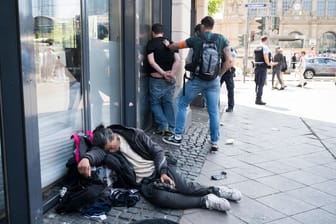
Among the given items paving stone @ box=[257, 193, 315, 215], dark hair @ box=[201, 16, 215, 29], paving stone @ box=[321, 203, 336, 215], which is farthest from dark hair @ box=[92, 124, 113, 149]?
dark hair @ box=[201, 16, 215, 29]

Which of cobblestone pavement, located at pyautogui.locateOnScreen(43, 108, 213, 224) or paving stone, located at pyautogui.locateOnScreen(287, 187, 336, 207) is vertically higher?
cobblestone pavement, located at pyautogui.locateOnScreen(43, 108, 213, 224)

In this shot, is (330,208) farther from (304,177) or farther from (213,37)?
(213,37)

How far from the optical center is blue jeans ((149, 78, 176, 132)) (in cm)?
643

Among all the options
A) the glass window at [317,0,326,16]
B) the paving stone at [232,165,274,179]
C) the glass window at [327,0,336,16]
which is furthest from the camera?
the glass window at [327,0,336,16]

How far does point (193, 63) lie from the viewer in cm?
549

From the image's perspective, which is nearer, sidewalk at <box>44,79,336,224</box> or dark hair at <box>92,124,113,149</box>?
sidewalk at <box>44,79,336,224</box>

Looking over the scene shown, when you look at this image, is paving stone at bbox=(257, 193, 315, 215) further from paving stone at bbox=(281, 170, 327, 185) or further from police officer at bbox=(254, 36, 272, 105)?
police officer at bbox=(254, 36, 272, 105)

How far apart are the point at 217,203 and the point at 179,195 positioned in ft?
1.17

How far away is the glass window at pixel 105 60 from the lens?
4508 millimetres

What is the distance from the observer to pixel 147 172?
3828 mm

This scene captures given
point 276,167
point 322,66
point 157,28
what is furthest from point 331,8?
point 276,167

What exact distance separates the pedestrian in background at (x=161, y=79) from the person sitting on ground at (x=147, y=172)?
2523 mm

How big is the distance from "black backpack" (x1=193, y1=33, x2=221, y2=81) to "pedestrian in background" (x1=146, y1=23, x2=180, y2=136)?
979mm

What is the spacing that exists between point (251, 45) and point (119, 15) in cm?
3520
